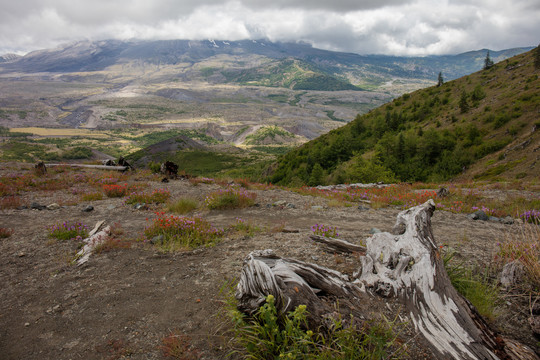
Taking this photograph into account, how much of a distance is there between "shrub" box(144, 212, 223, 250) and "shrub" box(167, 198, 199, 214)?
3.33 metres

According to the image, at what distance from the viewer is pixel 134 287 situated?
203 inches

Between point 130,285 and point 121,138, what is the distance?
195097 mm

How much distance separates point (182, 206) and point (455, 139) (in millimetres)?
32061

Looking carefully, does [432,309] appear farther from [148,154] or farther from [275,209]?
[148,154]

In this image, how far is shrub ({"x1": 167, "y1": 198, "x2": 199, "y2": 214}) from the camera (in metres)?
11.4

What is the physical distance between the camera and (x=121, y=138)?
567 feet

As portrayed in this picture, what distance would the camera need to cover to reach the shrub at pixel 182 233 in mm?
7127

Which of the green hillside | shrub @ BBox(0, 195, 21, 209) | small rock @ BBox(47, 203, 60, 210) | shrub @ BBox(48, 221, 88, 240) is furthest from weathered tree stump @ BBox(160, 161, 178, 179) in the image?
the green hillside

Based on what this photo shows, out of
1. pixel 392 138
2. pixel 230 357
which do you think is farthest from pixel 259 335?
pixel 392 138

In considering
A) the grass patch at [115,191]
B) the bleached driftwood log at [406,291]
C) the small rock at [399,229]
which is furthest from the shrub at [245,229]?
the grass patch at [115,191]

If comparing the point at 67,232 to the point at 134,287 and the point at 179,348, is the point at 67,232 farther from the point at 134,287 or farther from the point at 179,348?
the point at 179,348

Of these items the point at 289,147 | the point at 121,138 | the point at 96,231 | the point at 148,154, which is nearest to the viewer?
the point at 96,231

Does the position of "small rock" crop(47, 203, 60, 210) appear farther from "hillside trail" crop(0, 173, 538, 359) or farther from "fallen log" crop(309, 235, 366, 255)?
"fallen log" crop(309, 235, 366, 255)

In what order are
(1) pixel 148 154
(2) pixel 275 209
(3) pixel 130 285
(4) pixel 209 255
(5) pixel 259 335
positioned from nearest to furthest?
1. (5) pixel 259 335
2. (3) pixel 130 285
3. (4) pixel 209 255
4. (2) pixel 275 209
5. (1) pixel 148 154
